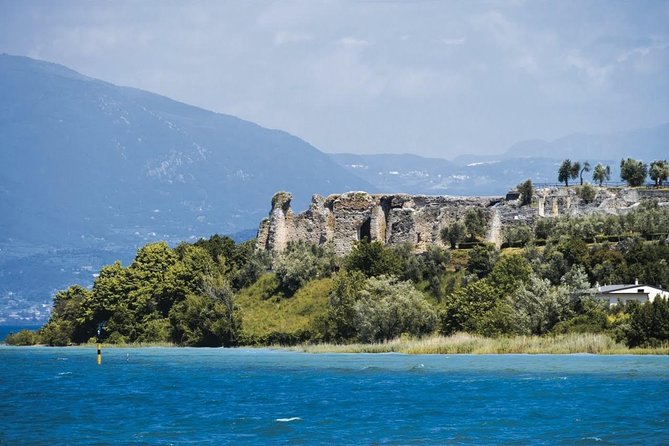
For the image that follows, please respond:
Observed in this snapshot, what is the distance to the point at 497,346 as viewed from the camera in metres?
58.7

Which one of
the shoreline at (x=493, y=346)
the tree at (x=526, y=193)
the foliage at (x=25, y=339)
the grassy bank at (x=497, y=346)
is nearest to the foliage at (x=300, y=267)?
the shoreline at (x=493, y=346)

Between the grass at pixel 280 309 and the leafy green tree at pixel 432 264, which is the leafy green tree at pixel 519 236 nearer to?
the leafy green tree at pixel 432 264

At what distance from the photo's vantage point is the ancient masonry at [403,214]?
79938mm

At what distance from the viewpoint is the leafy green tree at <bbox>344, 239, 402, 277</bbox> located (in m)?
71.8

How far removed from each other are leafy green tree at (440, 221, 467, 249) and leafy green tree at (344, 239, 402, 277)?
18.3 ft

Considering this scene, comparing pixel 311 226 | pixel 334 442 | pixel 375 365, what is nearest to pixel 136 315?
pixel 311 226

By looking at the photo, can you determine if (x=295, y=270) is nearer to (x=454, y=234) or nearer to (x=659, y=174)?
(x=454, y=234)

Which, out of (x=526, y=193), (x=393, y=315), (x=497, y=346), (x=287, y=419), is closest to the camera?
(x=287, y=419)

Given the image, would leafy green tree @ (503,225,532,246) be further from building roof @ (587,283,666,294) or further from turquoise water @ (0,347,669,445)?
turquoise water @ (0,347,669,445)

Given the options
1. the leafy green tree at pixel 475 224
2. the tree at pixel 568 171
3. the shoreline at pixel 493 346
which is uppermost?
the tree at pixel 568 171

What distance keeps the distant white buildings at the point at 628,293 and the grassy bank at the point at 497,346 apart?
4.55m

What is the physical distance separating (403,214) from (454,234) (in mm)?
4695

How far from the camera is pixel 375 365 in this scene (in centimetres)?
5456

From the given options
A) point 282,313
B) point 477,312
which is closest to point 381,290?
point 477,312
